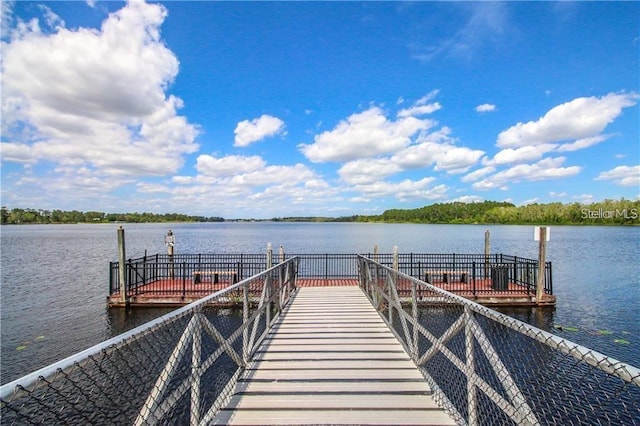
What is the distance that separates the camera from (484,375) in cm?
762

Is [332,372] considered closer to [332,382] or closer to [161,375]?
[332,382]

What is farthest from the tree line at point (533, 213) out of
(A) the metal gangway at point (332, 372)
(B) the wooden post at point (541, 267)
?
(A) the metal gangway at point (332, 372)

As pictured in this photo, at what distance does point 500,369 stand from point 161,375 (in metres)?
2.66

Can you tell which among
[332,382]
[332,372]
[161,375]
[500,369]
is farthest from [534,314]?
[161,375]

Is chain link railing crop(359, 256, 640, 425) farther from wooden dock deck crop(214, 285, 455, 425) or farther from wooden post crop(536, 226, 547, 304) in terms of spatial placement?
wooden post crop(536, 226, 547, 304)

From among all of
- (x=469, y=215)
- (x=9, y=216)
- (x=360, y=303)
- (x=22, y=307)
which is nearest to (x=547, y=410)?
(x=360, y=303)

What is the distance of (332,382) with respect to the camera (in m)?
4.25

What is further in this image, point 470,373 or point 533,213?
point 533,213

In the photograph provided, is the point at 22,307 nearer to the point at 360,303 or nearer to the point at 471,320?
the point at 360,303

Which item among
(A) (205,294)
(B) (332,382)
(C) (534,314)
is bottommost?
(C) (534,314)

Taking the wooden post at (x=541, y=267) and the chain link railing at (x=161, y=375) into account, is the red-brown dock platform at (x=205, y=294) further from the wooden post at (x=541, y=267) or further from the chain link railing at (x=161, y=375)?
the chain link railing at (x=161, y=375)

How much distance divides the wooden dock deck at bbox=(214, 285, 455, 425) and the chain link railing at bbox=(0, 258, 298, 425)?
30cm

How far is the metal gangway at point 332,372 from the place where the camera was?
2.40 metres

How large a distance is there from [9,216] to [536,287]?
772ft
